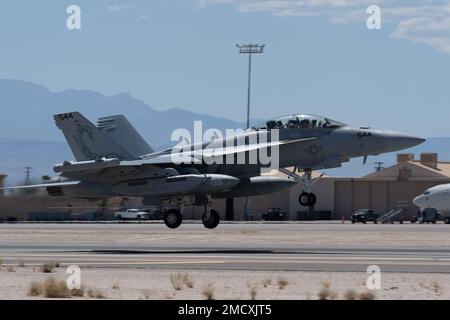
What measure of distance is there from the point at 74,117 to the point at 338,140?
457 inches

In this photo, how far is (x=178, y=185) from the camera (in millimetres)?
41906

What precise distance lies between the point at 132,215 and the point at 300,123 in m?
56.4

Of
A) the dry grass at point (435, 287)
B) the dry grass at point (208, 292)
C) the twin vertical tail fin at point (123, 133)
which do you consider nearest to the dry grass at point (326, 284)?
the dry grass at point (435, 287)

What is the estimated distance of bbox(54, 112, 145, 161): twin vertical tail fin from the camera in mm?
43688

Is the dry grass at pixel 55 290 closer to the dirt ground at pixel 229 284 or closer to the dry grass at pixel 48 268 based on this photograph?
the dirt ground at pixel 229 284

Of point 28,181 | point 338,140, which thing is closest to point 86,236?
point 28,181

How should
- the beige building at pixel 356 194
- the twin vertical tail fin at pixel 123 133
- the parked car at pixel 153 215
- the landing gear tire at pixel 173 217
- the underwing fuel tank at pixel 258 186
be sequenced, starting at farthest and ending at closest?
the beige building at pixel 356 194
the parked car at pixel 153 215
the twin vertical tail fin at pixel 123 133
the landing gear tire at pixel 173 217
the underwing fuel tank at pixel 258 186

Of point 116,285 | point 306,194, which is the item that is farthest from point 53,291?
point 306,194

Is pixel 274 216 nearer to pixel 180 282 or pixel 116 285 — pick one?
pixel 180 282

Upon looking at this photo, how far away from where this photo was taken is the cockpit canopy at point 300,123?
41.0 meters

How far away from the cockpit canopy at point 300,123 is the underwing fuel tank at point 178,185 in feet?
9.21
